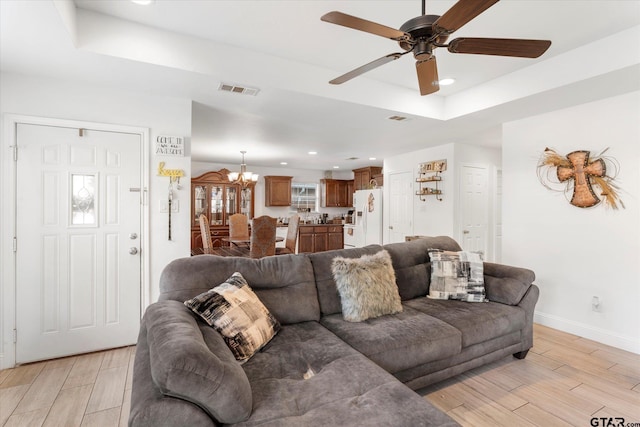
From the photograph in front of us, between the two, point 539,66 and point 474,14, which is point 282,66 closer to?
point 474,14

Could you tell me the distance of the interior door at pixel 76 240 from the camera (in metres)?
2.54

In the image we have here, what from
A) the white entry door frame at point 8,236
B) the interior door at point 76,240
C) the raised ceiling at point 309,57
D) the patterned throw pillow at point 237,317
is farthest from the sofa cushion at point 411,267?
the white entry door frame at point 8,236

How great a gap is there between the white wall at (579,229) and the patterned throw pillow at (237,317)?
10.7ft

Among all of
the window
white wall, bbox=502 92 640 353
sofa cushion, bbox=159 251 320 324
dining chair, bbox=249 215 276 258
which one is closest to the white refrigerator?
the window

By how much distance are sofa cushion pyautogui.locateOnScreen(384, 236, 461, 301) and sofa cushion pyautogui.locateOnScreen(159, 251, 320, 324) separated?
0.84 metres

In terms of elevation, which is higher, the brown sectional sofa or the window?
A: the window

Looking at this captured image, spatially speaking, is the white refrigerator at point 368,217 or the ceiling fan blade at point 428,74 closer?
the ceiling fan blade at point 428,74

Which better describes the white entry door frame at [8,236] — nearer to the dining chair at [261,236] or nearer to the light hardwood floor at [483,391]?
the light hardwood floor at [483,391]

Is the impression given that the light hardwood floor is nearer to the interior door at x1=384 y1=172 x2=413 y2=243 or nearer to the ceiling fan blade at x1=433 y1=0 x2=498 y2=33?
the ceiling fan blade at x1=433 y1=0 x2=498 y2=33

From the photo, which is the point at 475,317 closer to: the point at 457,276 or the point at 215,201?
the point at 457,276

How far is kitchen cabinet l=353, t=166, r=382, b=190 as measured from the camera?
801cm

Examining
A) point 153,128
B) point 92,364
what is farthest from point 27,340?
point 153,128

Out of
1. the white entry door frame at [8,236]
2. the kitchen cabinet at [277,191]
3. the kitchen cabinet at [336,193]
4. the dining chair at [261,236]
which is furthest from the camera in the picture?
the kitchen cabinet at [336,193]

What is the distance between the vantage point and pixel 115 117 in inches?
110
